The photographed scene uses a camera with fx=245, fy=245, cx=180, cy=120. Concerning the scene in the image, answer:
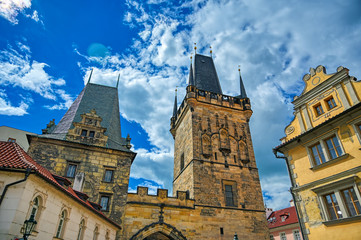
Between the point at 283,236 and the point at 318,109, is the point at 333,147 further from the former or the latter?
the point at 283,236

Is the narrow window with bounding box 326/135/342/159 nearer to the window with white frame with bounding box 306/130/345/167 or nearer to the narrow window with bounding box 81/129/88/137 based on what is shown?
the window with white frame with bounding box 306/130/345/167

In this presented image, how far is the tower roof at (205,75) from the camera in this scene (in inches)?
1047

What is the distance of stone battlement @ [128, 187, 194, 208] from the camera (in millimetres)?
17156

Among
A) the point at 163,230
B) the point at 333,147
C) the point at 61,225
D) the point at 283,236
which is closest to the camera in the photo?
the point at 61,225

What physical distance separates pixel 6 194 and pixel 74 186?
869 centimetres

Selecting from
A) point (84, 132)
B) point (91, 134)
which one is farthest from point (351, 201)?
point (84, 132)

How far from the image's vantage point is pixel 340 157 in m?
9.98

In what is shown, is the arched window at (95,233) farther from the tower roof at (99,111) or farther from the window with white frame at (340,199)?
the window with white frame at (340,199)

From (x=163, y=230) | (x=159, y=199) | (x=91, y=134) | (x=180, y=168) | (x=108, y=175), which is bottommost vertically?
(x=163, y=230)

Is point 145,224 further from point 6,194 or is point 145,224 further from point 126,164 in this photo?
point 6,194

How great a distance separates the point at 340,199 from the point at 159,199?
1142 centimetres

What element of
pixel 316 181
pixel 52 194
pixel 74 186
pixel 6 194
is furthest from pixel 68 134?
pixel 316 181

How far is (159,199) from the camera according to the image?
692 inches

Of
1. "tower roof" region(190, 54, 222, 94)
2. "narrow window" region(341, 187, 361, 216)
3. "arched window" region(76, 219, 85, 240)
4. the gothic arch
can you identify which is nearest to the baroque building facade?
the gothic arch
